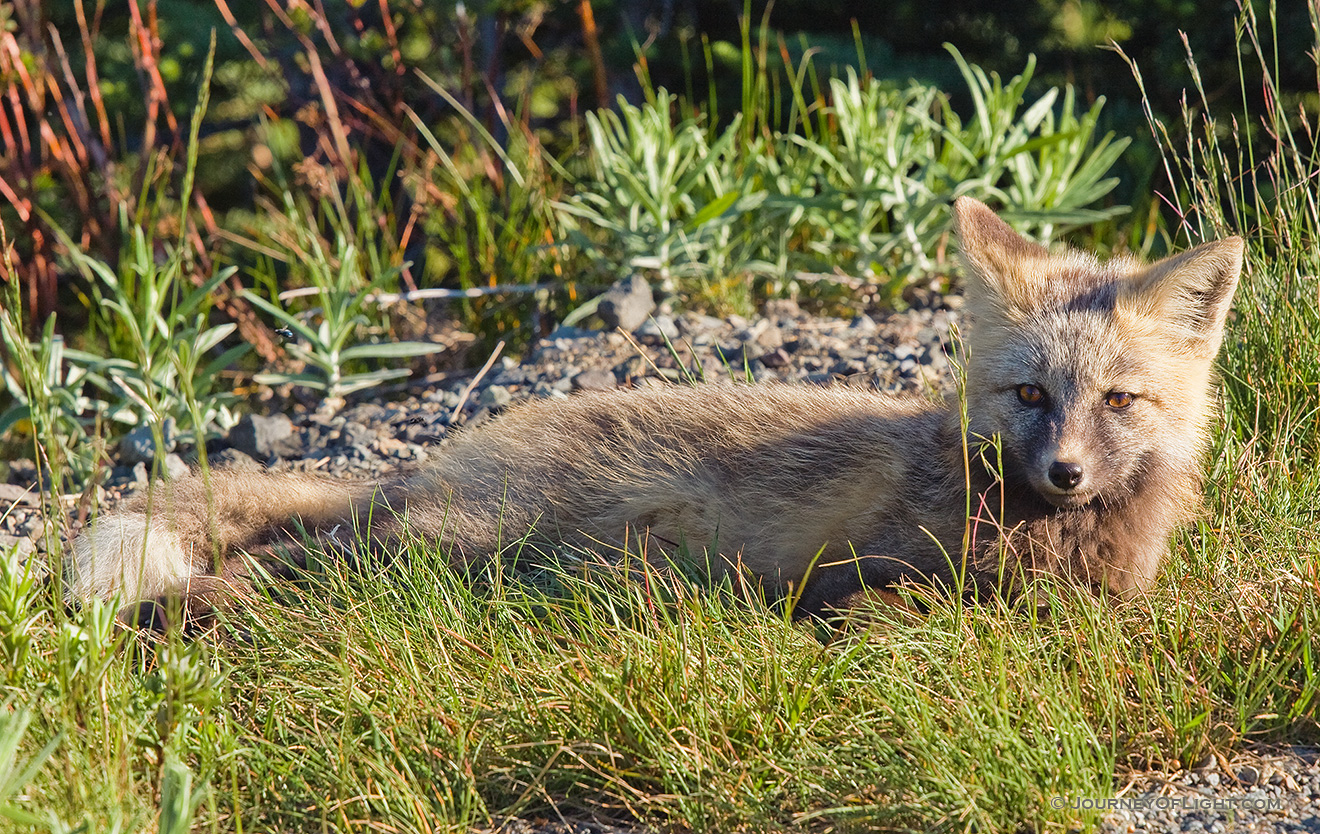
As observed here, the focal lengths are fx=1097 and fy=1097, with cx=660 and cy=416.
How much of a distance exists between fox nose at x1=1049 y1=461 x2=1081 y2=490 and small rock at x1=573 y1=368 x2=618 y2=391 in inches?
91.5

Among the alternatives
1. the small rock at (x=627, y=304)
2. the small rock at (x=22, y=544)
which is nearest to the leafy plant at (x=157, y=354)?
the small rock at (x=22, y=544)

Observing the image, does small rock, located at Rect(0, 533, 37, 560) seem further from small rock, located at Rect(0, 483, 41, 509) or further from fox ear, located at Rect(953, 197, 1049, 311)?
fox ear, located at Rect(953, 197, 1049, 311)

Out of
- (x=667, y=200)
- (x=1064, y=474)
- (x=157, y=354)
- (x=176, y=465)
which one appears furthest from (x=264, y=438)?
(x=1064, y=474)

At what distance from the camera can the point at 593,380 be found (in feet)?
16.6

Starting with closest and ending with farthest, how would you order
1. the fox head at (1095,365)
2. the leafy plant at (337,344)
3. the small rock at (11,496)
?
1. the fox head at (1095,365)
2. the small rock at (11,496)
3. the leafy plant at (337,344)

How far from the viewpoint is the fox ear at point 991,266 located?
11.4 ft

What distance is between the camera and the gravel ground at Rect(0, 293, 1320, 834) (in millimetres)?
4711

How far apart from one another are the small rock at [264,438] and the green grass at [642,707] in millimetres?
1756

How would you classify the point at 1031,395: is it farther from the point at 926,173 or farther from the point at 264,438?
the point at 264,438

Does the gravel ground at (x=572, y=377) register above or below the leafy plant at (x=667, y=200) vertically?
below

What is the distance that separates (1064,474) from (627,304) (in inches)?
112

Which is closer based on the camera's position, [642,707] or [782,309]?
[642,707]

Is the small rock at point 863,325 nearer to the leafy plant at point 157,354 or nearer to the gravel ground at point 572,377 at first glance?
the gravel ground at point 572,377

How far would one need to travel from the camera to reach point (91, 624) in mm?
2568
